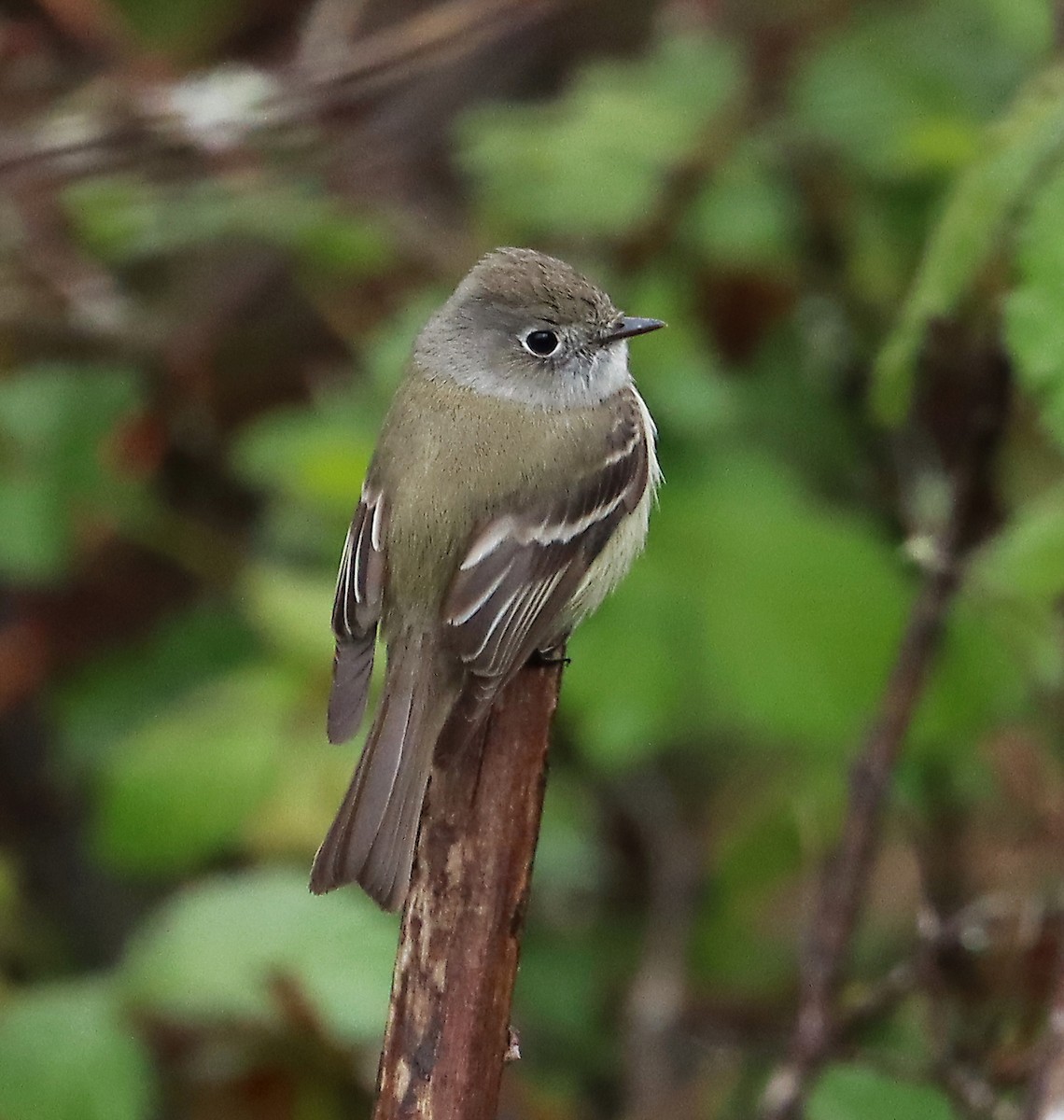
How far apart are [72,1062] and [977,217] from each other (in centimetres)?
205

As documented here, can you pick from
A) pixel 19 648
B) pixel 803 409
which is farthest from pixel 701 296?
pixel 19 648

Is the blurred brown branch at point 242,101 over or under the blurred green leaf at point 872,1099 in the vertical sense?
over

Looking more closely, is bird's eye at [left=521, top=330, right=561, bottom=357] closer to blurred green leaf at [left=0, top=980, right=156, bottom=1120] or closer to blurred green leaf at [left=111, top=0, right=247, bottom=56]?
blurred green leaf at [left=0, top=980, right=156, bottom=1120]

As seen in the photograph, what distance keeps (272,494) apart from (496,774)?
2837 mm

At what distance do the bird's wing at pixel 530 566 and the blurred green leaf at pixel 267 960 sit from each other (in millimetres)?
681

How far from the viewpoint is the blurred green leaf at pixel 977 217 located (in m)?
2.28

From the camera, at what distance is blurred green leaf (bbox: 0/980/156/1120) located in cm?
281

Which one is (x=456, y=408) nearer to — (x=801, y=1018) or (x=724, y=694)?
(x=724, y=694)

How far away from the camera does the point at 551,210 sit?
4.02m

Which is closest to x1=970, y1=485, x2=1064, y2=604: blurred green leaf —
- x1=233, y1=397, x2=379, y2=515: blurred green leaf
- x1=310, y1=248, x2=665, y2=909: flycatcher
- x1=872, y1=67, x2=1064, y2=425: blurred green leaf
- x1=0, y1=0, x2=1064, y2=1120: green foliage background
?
x1=0, y1=0, x2=1064, y2=1120: green foliage background

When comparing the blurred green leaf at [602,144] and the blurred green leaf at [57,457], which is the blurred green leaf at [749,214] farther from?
the blurred green leaf at [57,457]

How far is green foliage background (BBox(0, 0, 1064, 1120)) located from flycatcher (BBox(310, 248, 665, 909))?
0.34 metres

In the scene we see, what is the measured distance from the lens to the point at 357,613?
276cm

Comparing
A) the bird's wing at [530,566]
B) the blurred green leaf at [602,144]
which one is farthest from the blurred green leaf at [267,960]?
the blurred green leaf at [602,144]
